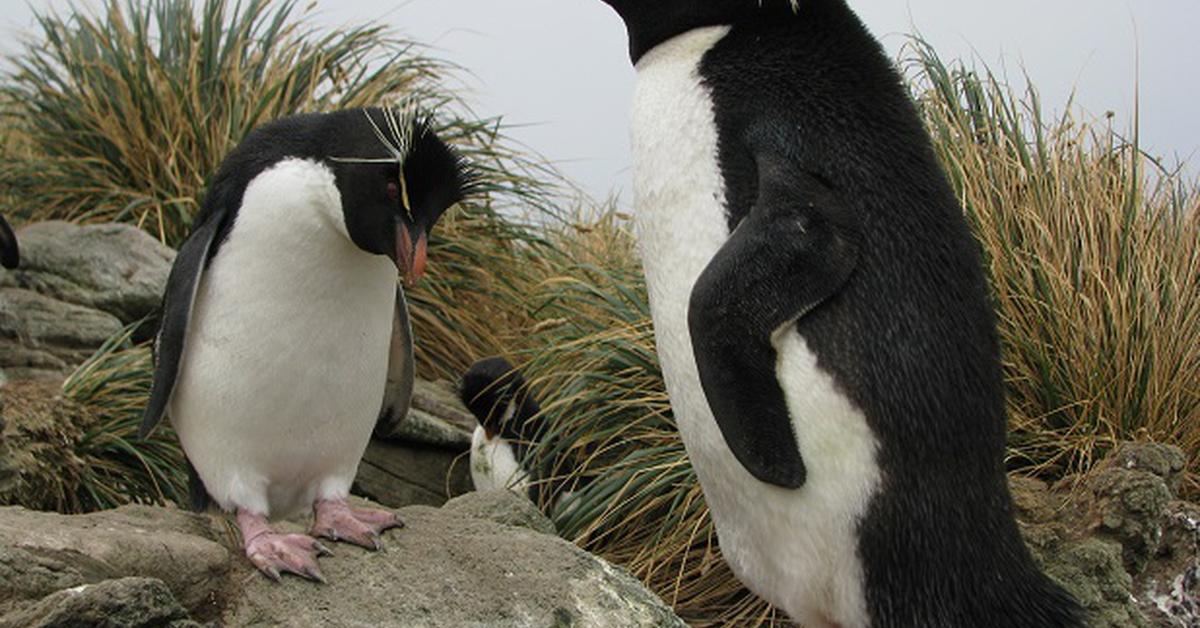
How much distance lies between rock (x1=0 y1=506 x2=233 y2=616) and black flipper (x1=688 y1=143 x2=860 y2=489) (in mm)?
930

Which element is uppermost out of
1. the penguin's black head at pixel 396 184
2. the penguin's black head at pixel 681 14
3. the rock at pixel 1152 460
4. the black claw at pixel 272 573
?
the penguin's black head at pixel 681 14

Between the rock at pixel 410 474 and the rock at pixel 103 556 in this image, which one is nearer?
the rock at pixel 103 556

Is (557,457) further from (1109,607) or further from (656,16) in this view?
(656,16)

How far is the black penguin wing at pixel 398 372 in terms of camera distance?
3.34m

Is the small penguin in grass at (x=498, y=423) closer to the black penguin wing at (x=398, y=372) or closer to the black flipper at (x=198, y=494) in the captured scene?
the black penguin wing at (x=398, y=372)

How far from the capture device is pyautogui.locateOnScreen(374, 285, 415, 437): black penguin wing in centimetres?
334

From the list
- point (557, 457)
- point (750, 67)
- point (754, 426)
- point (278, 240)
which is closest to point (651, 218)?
point (750, 67)

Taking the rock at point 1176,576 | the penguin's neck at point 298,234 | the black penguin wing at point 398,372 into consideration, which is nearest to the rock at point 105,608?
the penguin's neck at point 298,234

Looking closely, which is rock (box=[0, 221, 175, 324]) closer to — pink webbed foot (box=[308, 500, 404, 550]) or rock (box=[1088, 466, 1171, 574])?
pink webbed foot (box=[308, 500, 404, 550])

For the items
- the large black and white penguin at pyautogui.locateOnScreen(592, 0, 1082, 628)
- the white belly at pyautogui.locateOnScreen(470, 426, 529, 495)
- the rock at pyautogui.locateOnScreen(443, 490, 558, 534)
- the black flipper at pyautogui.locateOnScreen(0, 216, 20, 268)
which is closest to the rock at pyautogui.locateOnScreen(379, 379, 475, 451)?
the white belly at pyautogui.locateOnScreen(470, 426, 529, 495)

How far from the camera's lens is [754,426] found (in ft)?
6.62

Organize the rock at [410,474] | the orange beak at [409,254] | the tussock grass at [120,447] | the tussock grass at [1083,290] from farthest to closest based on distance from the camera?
the rock at [410,474] < the tussock grass at [120,447] < the tussock grass at [1083,290] < the orange beak at [409,254]

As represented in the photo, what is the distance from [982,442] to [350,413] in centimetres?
137

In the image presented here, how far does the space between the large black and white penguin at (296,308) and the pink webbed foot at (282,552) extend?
0.11 feet
